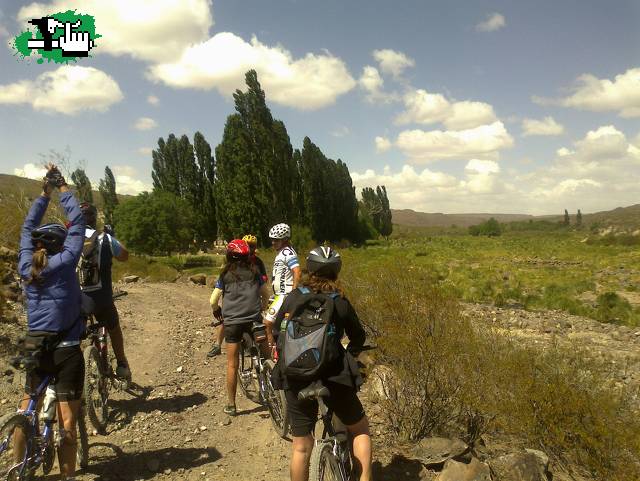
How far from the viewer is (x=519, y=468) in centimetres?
395

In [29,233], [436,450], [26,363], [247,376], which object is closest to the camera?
[26,363]

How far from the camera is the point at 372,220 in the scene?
8788 centimetres

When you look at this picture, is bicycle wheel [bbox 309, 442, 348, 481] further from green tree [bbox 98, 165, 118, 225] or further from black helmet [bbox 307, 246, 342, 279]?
green tree [bbox 98, 165, 118, 225]

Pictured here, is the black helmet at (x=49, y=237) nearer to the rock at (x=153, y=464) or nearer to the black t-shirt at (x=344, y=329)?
the black t-shirt at (x=344, y=329)

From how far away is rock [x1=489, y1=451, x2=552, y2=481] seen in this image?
Answer: 12.8 ft

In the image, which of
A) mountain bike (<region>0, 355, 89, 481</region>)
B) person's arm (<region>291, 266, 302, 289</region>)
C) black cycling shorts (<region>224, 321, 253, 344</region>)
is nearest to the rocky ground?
mountain bike (<region>0, 355, 89, 481</region>)

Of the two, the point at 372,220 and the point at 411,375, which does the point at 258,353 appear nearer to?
the point at 411,375

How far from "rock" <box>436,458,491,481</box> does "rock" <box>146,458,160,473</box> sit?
246cm

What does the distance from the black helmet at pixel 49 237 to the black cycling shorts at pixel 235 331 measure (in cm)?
202

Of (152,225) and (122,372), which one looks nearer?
(122,372)

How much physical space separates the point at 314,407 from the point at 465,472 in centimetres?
177

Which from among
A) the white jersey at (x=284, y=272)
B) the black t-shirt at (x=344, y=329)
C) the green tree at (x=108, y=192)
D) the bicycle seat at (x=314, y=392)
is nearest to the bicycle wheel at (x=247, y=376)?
the white jersey at (x=284, y=272)

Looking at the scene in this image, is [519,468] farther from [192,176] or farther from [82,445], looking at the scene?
[192,176]

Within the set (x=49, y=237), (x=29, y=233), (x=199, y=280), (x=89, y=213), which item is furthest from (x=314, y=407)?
(x=199, y=280)
